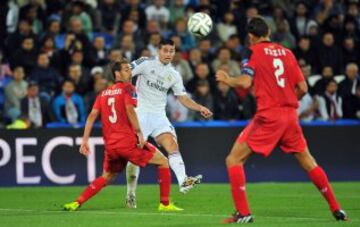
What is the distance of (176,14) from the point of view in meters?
23.9

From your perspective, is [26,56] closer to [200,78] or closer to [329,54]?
[200,78]

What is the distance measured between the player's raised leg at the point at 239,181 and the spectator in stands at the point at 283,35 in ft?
43.1

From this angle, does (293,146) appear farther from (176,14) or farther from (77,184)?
(176,14)

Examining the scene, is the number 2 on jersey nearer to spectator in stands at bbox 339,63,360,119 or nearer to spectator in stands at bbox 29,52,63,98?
spectator in stands at bbox 29,52,63,98

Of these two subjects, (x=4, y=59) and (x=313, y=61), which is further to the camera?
(x=313, y=61)

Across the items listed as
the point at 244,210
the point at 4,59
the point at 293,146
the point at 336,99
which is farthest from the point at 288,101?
the point at 4,59

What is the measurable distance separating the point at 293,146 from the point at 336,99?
10230mm

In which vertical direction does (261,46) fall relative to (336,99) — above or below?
above

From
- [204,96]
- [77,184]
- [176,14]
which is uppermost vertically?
[176,14]

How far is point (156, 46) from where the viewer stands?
22.0m

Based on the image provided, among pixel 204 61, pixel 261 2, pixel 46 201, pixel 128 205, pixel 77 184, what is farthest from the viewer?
pixel 261 2

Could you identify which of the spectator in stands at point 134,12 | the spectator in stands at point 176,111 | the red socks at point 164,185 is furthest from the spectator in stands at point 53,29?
the red socks at point 164,185

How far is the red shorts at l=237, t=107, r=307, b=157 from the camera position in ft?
35.8

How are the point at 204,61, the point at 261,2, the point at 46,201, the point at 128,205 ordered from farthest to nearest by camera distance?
1. the point at 261,2
2. the point at 204,61
3. the point at 46,201
4. the point at 128,205
